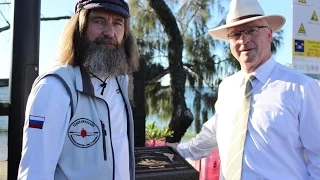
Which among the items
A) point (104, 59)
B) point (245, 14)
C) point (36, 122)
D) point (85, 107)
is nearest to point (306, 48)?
point (245, 14)

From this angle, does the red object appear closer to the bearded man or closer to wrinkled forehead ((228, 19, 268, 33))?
wrinkled forehead ((228, 19, 268, 33))

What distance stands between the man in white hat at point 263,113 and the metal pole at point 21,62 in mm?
1328

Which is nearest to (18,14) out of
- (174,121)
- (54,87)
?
(54,87)

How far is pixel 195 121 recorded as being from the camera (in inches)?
491

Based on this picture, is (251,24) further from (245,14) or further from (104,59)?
(104,59)

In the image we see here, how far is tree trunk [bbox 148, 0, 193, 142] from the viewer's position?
10.9 metres

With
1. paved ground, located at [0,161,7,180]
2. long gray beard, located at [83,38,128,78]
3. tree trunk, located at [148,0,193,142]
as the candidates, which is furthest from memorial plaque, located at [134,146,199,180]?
tree trunk, located at [148,0,193,142]

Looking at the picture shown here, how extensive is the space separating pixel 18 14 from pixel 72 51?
94cm

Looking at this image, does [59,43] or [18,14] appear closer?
[59,43]

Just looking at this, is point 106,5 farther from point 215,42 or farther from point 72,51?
point 215,42

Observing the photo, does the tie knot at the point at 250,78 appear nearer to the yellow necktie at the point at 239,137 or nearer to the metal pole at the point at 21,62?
the yellow necktie at the point at 239,137

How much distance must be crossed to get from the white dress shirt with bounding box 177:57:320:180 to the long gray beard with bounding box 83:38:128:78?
0.85 m

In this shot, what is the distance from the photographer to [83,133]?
168 centimetres

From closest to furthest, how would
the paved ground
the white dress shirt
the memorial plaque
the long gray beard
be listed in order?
the long gray beard → the white dress shirt → the memorial plaque → the paved ground
